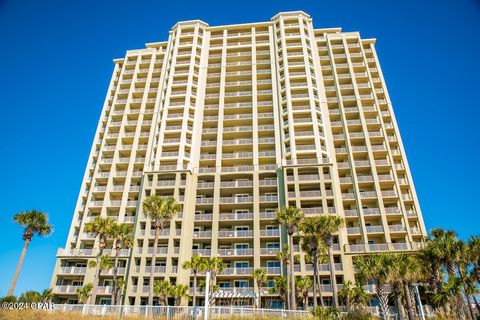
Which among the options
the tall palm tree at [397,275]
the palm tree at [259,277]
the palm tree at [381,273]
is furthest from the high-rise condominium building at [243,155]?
the palm tree at [381,273]

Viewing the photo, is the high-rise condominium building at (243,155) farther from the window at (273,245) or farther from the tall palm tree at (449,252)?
the tall palm tree at (449,252)

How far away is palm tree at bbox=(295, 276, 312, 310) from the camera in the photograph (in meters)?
41.5

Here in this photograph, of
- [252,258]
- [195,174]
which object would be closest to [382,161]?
[252,258]

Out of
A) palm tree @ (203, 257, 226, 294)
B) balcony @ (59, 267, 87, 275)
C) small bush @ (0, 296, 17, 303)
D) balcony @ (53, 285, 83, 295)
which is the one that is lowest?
small bush @ (0, 296, 17, 303)

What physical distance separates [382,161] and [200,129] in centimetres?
3251

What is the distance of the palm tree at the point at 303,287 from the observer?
4152cm

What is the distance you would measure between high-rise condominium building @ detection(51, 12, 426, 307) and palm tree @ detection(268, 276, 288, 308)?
1.84m

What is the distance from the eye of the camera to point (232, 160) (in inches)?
2258

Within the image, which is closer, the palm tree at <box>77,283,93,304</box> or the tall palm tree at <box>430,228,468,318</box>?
the tall palm tree at <box>430,228,468,318</box>

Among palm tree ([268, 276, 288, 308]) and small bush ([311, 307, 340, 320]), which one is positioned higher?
palm tree ([268, 276, 288, 308])

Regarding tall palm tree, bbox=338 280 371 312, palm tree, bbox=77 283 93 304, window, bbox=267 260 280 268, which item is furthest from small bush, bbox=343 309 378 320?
palm tree, bbox=77 283 93 304

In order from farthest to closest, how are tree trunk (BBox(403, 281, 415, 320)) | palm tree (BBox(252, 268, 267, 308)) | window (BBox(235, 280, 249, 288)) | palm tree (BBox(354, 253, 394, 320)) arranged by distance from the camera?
window (BBox(235, 280, 249, 288)) < palm tree (BBox(252, 268, 267, 308)) < palm tree (BBox(354, 253, 394, 320)) < tree trunk (BBox(403, 281, 415, 320))

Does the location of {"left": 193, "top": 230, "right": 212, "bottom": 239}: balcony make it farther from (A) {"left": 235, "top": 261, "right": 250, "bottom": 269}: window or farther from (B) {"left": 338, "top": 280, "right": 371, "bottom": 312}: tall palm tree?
(B) {"left": 338, "top": 280, "right": 371, "bottom": 312}: tall palm tree

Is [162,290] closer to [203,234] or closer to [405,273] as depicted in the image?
[203,234]
